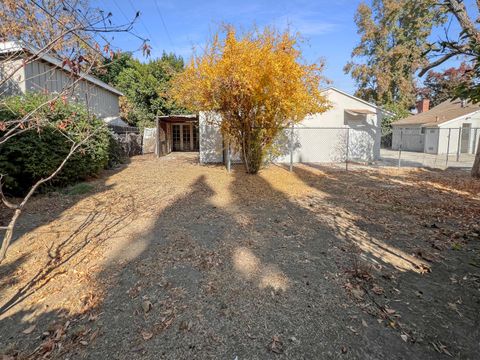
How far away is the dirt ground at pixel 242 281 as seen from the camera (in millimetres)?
2342

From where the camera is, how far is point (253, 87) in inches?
328

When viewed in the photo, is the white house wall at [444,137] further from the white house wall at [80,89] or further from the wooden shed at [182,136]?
the white house wall at [80,89]

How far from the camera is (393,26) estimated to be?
26.8 m

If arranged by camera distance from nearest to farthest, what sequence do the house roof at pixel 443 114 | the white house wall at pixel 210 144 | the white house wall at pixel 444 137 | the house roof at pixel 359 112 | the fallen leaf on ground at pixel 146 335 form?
the fallen leaf on ground at pixel 146 335, the white house wall at pixel 210 144, the house roof at pixel 359 112, the white house wall at pixel 444 137, the house roof at pixel 443 114

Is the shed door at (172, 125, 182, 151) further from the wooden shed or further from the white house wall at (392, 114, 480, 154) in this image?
the white house wall at (392, 114, 480, 154)

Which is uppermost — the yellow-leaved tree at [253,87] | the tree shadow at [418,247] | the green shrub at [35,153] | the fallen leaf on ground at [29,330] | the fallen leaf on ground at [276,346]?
the yellow-leaved tree at [253,87]

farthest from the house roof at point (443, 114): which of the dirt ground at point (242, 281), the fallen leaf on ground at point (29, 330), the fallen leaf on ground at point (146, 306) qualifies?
the fallen leaf on ground at point (29, 330)

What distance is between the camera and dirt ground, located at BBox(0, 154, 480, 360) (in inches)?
92.2

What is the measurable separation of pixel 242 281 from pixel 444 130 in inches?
847

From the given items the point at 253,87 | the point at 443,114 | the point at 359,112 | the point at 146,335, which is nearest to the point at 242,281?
the point at 146,335

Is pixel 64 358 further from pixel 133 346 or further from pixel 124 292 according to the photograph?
pixel 124 292

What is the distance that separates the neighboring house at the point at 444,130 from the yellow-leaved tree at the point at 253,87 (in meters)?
11.8

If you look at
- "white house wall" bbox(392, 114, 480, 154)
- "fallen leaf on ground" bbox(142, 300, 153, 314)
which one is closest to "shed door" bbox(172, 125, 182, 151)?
"white house wall" bbox(392, 114, 480, 154)

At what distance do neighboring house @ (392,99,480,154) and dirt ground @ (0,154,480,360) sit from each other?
1530cm
